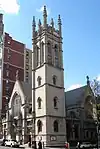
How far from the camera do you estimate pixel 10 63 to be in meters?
95.4

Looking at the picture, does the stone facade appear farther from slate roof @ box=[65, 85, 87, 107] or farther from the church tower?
the church tower

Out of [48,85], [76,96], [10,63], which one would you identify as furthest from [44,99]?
[10,63]

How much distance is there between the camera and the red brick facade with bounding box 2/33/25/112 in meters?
90.6

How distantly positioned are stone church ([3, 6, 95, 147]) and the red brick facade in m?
24.7

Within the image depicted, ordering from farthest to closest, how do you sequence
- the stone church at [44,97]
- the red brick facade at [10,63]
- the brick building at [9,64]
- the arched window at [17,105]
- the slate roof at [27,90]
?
the red brick facade at [10,63], the brick building at [9,64], the arched window at [17,105], the slate roof at [27,90], the stone church at [44,97]

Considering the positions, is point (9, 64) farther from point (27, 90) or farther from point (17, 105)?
point (17, 105)

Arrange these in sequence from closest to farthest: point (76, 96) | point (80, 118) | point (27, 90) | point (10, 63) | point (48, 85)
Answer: point (48, 85) < point (80, 118) < point (27, 90) < point (76, 96) < point (10, 63)

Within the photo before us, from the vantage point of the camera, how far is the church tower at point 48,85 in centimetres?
5291

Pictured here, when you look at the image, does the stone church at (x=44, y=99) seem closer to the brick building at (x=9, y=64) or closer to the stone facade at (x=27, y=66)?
the brick building at (x=9, y=64)

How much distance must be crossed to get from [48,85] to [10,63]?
43219 millimetres

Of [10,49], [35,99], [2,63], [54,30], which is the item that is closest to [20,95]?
[35,99]

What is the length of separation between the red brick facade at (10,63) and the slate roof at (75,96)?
24255 mm

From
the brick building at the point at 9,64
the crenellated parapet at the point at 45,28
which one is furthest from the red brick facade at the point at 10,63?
the crenellated parapet at the point at 45,28

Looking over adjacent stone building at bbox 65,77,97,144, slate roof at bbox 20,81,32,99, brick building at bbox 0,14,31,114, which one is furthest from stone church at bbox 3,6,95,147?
brick building at bbox 0,14,31,114
